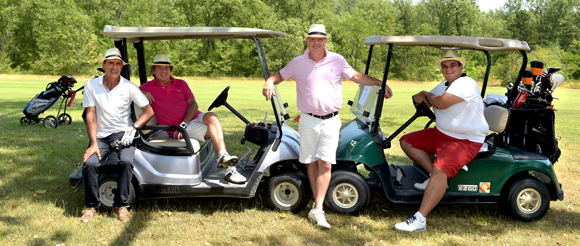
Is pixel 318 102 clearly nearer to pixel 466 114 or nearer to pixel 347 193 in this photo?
pixel 347 193

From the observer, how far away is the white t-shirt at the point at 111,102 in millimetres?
4324

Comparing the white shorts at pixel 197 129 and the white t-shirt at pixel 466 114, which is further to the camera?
the white shorts at pixel 197 129

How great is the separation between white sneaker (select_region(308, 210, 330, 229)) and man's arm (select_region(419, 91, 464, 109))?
1.50 m

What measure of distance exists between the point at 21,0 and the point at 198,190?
204 ft

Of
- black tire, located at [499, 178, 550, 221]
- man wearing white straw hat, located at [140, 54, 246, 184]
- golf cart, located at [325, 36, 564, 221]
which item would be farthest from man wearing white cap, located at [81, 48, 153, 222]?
black tire, located at [499, 178, 550, 221]

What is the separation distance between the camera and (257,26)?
6091cm

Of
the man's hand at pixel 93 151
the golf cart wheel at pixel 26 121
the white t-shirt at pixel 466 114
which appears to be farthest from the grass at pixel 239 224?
the golf cart wheel at pixel 26 121

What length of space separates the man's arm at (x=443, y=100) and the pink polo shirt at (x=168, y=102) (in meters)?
2.72

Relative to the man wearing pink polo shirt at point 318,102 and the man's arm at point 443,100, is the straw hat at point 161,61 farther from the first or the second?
the man's arm at point 443,100

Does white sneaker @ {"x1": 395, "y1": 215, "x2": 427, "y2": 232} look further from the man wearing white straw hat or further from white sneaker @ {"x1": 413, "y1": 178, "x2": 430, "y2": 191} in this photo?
the man wearing white straw hat

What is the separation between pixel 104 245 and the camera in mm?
3551

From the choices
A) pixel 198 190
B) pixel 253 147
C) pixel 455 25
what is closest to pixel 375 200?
pixel 198 190

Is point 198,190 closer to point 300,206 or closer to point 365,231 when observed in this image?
point 300,206

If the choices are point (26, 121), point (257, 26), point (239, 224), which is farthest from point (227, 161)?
point (257, 26)
